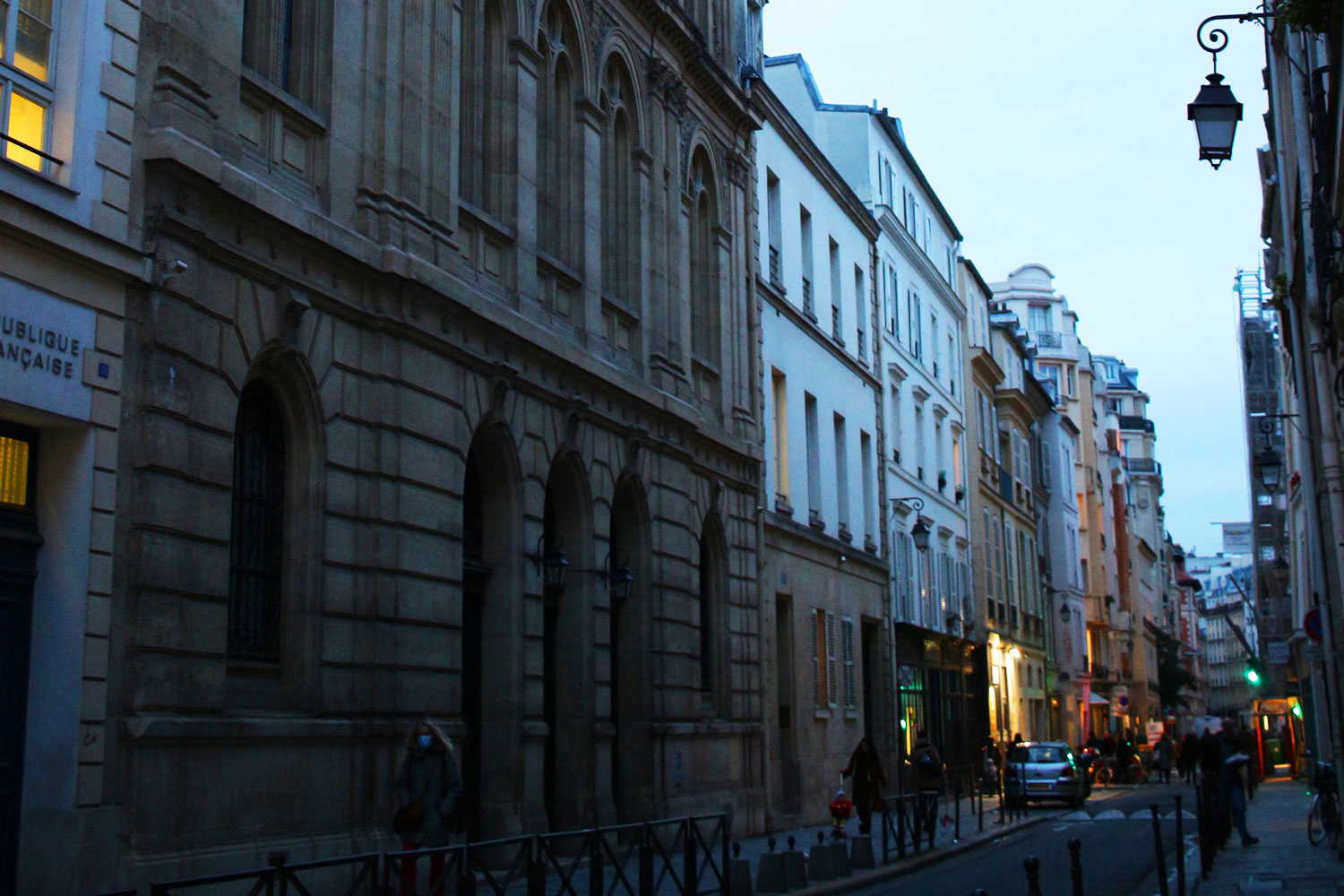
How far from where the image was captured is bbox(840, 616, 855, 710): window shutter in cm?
3294

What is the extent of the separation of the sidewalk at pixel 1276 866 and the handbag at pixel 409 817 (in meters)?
7.76

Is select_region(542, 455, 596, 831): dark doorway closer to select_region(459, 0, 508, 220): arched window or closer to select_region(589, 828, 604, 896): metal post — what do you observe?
select_region(459, 0, 508, 220): arched window

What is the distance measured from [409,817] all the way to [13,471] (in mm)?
4309

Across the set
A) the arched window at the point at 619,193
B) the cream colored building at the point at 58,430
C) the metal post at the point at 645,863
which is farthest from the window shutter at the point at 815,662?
the cream colored building at the point at 58,430

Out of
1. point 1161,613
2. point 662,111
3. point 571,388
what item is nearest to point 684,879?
point 571,388

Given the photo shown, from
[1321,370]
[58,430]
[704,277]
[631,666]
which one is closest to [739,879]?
[58,430]

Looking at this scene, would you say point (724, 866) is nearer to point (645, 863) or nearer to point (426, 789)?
point (645, 863)

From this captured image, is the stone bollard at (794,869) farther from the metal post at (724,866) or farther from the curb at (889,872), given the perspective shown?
the metal post at (724,866)

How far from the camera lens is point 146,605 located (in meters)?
12.0

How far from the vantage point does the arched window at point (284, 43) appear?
48.2ft

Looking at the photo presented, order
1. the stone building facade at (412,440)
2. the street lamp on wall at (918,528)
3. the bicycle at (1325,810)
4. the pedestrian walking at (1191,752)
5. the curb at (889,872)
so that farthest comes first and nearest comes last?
1. the pedestrian walking at (1191,752)
2. the street lamp on wall at (918,528)
3. the bicycle at (1325,810)
4. the curb at (889,872)
5. the stone building facade at (412,440)

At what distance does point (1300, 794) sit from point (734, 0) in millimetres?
26475

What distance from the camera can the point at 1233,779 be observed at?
2202 centimetres

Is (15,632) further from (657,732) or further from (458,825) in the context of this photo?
(657,732)
